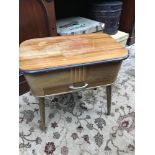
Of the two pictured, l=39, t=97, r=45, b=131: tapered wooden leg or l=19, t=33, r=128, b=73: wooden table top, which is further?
l=39, t=97, r=45, b=131: tapered wooden leg

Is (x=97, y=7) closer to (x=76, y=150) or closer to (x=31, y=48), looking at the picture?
(x=31, y=48)

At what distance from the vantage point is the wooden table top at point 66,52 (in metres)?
0.85

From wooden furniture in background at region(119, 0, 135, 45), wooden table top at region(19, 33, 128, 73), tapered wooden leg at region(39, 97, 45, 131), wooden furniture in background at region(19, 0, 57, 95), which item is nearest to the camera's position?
wooden table top at region(19, 33, 128, 73)

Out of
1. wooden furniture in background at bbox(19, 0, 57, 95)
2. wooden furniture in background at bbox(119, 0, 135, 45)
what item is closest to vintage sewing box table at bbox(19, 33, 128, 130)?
wooden furniture in background at bbox(19, 0, 57, 95)

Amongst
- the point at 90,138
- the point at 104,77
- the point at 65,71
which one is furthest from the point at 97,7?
the point at 90,138

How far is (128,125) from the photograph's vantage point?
48.1 inches

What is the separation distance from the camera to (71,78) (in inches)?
36.6

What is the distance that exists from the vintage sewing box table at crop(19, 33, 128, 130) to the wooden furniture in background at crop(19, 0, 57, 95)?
0.88ft

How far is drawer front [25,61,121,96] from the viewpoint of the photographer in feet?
2.92

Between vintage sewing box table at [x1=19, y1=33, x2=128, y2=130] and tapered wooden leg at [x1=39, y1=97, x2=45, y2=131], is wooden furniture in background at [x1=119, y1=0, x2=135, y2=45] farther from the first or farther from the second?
tapered wooden leg at [x1=39, y1=97, x2=45, y2=131]

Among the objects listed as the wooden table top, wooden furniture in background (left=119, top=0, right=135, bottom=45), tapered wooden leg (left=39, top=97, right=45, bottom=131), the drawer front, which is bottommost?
tapered wooden leg (left=39, top=97, right=45, bottom=131)

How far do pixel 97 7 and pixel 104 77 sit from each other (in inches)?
39.8

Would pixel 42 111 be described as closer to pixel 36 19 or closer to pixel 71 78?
pixel 71 78

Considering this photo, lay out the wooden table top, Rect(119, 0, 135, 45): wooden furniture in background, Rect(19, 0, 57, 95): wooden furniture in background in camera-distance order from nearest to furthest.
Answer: the wooden table top
Rect(19, 0, 57, 95): wooden furniture in background
Rect(119, 0, 135, 45): wooden furniture in background
